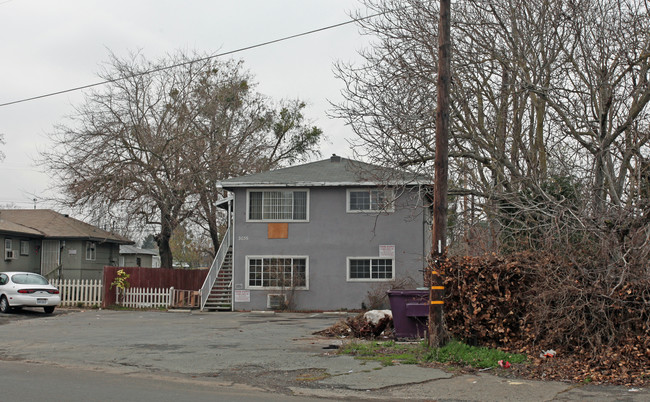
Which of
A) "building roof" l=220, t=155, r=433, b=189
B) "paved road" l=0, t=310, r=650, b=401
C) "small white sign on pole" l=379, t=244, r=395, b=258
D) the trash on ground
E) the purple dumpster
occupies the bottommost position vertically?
"paved road" l=0, t=310, r=650, b=401

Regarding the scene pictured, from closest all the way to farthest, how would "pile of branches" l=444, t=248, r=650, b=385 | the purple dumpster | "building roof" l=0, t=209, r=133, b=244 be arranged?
"pile of branches" l=444, t=248, r=650, b=385, the purple dumpster, "building roof" l=0, t=209, r=133, b=244

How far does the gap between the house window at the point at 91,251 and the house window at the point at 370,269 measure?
59.3 feet

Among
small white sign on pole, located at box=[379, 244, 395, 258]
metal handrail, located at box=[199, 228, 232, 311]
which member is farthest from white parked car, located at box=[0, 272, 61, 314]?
small white sign on pole, located at box=[379, 244, 395, 258]

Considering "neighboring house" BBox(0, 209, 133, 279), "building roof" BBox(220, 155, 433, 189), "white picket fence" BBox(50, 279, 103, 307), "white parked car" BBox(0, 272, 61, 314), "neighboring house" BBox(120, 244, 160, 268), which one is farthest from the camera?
"neighboring house" BBox(120, 244, 160, 268)

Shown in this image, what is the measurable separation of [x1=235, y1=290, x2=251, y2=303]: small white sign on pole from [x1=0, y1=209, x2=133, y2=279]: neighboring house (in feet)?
43.5

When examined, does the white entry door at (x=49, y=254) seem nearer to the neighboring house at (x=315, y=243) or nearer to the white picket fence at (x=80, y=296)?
the white picket fence at (x=80, y=296)

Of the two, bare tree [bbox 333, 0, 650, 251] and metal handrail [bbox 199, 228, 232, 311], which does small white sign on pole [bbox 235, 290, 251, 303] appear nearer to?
metal handrail [bbox 199, 228, 232, 311]

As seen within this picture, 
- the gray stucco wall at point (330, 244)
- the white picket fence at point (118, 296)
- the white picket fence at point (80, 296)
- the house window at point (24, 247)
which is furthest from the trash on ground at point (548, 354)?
the house window at point (24, 247)

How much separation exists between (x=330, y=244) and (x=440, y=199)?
15479mm

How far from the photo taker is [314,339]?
1562 cm

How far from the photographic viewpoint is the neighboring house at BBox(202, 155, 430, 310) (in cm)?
2675

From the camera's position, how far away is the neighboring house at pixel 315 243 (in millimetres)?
26750

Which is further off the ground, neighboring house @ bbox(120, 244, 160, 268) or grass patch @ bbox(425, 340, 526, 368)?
neighboring house @ bbox(120, 244, 160, 268)

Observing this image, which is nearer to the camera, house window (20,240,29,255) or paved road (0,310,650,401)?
paved road (0,310,650,401)
